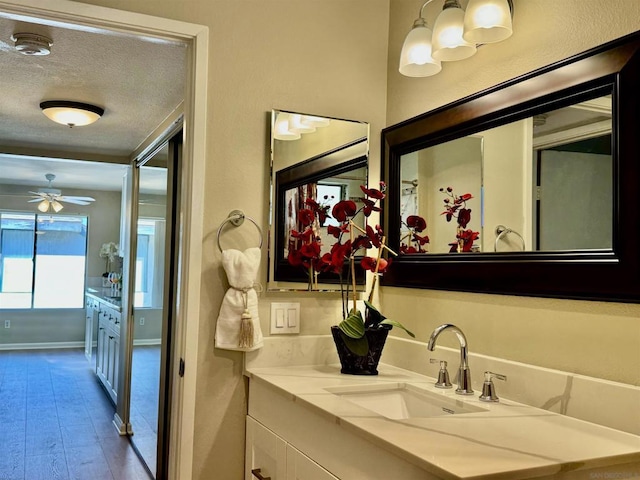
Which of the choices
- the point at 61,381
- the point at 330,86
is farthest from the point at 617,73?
the point at 61,381

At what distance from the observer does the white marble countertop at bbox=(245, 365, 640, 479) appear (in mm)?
1080

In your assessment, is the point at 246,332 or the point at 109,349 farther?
the point at 109,349

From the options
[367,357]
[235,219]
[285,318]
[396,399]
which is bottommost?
[396,399]

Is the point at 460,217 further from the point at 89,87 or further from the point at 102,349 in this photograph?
the point at 102,349

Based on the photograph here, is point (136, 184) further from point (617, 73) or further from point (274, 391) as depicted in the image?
point (617, 73)

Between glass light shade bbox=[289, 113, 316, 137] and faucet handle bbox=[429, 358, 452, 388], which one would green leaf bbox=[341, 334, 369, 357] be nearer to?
faucet handle bbox=[429, 358, 452, 388]

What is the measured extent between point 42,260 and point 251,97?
753cm

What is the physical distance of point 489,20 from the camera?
Result: 1600 millimetres

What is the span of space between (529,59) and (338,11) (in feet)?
2.87

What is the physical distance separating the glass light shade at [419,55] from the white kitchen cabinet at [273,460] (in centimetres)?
122

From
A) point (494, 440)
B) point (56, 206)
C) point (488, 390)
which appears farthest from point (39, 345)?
point (494, 440)

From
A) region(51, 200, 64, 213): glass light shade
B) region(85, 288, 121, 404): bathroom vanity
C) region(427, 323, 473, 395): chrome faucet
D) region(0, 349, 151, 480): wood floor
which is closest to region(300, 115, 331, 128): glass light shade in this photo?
region(427, 323, 473, 395): chrome faucet

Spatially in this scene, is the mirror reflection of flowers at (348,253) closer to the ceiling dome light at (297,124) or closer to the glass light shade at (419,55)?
the ceiling dome light at (297,124)

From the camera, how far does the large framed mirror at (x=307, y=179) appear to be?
2.13 m
